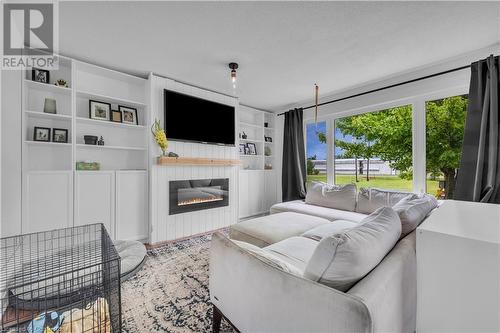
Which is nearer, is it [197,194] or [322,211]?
[322,211]

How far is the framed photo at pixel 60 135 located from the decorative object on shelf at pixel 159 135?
96cm

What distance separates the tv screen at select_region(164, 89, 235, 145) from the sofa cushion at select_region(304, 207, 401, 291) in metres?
2.83

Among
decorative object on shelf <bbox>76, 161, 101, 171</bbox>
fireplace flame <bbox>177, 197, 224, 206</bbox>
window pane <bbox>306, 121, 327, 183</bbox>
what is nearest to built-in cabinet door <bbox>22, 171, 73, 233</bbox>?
decorative object on shelf <bbox>76, 161, 101, 171</bbox>

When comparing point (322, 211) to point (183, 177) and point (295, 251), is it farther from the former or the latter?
point (183, 177)

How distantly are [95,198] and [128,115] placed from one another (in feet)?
3.97

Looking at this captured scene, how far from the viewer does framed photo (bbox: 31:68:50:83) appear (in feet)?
8.29

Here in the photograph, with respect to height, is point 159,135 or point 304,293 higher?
point 159,135

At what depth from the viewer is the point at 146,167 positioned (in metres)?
3.20

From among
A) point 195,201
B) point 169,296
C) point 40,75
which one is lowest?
point 169,296

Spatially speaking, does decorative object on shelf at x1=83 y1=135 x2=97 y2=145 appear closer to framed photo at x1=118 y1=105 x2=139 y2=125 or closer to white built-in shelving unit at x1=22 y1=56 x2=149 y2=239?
white built-in shelving unit at x1=22 y1=56 x2=149 y2=239

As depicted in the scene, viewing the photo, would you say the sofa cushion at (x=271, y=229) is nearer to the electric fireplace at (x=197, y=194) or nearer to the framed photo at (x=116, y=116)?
the electric fireplace at (x=197, y=194)

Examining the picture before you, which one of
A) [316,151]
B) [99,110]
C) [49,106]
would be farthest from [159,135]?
[316,151]

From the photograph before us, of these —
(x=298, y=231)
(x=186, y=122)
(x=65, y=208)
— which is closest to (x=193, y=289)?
(x=298, y=231)

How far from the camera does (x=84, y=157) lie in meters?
2.88
